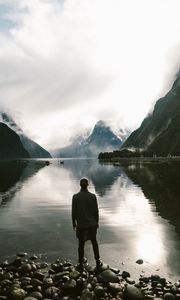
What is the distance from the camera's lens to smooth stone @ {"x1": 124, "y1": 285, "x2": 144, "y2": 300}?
12.4 meters

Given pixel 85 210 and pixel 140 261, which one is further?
pixel 140 261

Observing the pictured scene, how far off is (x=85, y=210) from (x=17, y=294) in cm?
466

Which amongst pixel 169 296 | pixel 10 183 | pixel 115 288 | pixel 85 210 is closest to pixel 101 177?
pixel 10 183

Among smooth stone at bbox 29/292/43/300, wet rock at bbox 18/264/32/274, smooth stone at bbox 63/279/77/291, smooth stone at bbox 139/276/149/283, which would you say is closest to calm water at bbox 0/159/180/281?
smooth stone at bbox 139/276/149/283

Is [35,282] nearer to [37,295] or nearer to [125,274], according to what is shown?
[37,295]

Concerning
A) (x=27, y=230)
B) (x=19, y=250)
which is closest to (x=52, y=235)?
(x=27, y=230)

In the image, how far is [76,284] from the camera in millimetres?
13500

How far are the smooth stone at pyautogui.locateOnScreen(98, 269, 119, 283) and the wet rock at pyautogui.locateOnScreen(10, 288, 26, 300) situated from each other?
300cm

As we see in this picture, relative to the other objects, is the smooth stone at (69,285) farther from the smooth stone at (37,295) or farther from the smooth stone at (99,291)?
the smooth stone at (37,295)

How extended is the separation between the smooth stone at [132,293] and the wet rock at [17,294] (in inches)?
140

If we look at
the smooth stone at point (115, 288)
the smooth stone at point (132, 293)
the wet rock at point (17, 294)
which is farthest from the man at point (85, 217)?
the wet rock at point (17, 294)

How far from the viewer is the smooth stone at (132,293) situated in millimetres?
12388

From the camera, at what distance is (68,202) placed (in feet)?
124

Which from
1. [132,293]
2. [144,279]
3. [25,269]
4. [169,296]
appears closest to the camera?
[169,296]
